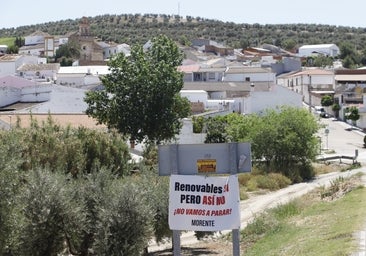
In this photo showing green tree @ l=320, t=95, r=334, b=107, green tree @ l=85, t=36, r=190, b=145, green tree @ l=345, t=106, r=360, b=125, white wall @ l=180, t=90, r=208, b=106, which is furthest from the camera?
green tree @ l=320, t=95, r=334, b=107

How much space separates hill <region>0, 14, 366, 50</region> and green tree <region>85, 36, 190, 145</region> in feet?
330

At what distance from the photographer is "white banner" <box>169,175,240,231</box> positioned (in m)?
9.73

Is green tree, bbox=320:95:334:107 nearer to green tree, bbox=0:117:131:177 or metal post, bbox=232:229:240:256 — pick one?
green tree, bbox=0:117:131:177

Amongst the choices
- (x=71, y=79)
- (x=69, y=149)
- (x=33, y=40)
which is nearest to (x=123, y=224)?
(x=69, y=149)

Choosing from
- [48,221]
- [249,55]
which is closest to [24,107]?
[48,221]

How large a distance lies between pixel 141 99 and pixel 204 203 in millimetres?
29811

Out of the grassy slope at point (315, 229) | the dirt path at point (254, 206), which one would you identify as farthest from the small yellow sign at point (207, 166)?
the dirt path at point (254, 206)

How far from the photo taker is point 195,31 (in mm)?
172500

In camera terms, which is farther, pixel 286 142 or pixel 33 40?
pixel 33 40

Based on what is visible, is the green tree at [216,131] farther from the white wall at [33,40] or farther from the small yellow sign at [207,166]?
the white wall at [33,40]

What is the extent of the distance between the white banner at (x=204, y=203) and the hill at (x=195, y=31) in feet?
431

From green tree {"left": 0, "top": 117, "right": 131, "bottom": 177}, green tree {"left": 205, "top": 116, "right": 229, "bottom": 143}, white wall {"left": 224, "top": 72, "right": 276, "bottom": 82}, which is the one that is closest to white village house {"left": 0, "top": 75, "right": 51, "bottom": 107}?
green tree {"left": 205, "top": 116, "right": 229, "bottom": 143}

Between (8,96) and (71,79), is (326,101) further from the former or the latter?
(8,96)

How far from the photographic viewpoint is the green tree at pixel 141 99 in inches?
1544
